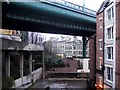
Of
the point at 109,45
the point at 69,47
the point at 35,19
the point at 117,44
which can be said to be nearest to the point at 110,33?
the point at 109,45

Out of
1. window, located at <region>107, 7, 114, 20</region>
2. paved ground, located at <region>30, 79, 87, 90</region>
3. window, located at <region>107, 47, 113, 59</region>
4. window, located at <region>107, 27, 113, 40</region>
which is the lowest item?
paved ground, located at <region>30, 79, 87, 90</region>

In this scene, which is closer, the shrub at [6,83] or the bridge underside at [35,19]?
the shrub at [6,83]

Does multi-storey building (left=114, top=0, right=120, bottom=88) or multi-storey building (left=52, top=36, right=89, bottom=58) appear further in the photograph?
multi-storey building (left=52, top=36, right=89, bottom=58)

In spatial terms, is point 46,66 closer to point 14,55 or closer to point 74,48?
point 14,55

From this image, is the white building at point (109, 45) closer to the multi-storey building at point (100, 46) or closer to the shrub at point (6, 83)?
the multi-storey building at point (100, 46)

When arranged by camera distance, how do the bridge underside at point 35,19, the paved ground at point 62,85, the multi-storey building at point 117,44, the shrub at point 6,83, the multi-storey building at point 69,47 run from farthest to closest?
1. the multi-storey building at point 69,47
2. the paved ground at point 62,85
3. the bridge underside at point 35,19
4. the multi-storey building at point 117,44
5. the shrub at point 6,83

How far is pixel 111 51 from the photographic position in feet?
76.7

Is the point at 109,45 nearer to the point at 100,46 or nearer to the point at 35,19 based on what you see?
the point at 100,46

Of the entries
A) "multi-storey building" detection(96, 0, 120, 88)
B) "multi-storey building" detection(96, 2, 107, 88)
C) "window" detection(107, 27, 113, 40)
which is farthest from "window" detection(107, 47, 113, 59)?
"multi-storey building" detection(96, 2, 107, 88)

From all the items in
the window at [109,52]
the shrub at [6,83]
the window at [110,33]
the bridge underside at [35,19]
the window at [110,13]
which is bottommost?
the shrub at [6,83]

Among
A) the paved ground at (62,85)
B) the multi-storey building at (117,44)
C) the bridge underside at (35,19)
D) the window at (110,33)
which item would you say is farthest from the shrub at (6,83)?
the paved ground at (62,85)

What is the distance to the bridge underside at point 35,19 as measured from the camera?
106 ft

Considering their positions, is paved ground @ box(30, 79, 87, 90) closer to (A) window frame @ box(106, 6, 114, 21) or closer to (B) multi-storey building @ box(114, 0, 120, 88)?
(A) window frame @ box(106, 6, 114, 21)

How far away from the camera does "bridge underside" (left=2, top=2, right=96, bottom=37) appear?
32181 mm
